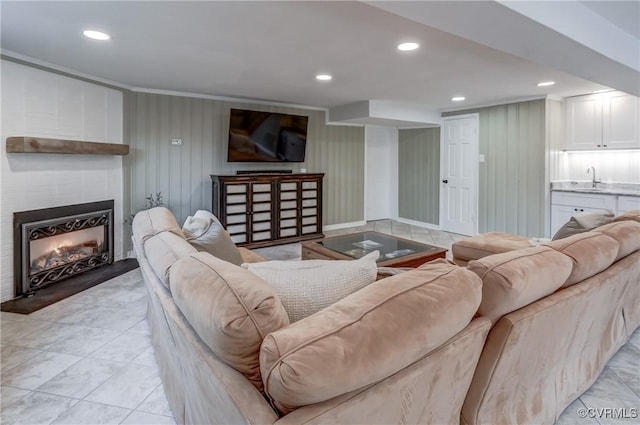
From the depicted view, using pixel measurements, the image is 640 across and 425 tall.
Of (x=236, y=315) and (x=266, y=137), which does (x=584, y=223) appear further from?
(x=266, y=137)

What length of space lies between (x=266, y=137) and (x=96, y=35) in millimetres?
2864

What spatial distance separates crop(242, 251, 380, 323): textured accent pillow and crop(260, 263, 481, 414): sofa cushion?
16 cm

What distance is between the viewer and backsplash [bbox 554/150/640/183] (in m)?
4.80

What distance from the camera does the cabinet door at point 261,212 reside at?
5165 millimetres

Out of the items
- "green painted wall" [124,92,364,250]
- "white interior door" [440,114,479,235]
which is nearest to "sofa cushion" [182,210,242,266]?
"green painted wall" [124,92,364,250]

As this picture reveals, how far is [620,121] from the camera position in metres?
4.66

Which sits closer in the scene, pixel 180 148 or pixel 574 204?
pixel 574 204

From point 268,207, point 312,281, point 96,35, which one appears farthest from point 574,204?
point 96,35

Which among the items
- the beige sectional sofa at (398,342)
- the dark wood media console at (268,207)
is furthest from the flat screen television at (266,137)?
the beige sectional sofa at (398,342)

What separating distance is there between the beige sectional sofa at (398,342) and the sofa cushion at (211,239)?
1.20 feet

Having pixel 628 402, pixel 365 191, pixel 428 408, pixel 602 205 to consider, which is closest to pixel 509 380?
pixel 428 408

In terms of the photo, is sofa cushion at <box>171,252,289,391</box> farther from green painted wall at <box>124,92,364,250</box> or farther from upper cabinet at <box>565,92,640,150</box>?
upper cabinet at <box>565,92,640,150</box>

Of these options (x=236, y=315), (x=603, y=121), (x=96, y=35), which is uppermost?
(x=96, y=35)

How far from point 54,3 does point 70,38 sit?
2.29 feet
